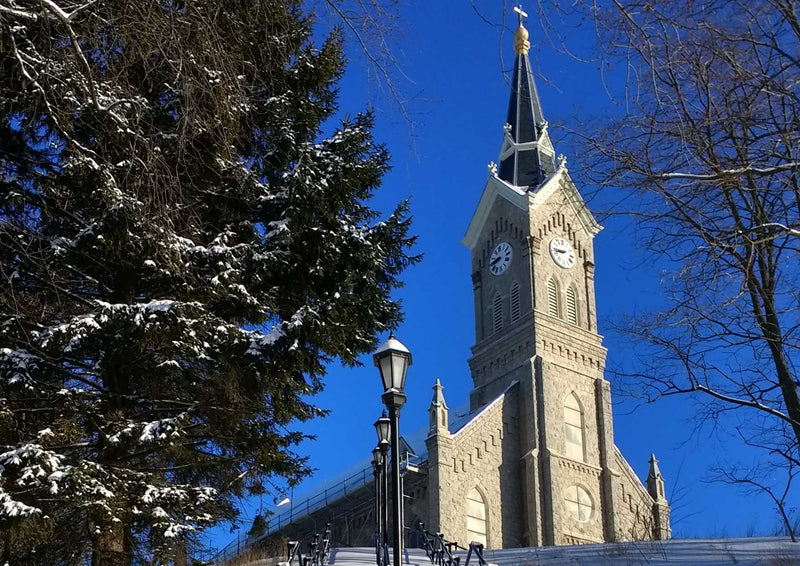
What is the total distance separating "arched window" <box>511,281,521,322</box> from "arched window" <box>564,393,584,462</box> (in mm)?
4649

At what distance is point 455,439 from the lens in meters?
44.6

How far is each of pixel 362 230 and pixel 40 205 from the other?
4.58m

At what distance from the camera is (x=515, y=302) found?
50656mm

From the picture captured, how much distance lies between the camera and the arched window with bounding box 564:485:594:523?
4500 centimetres

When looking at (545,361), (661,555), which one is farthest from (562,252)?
(661,555)

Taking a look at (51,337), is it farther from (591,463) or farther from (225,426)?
(591,463)

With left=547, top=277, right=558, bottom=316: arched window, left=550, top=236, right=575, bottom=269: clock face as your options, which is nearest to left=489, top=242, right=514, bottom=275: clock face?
left=550, top=236, right=575, bottom=269: clock face

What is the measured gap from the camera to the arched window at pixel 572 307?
51.0 metres

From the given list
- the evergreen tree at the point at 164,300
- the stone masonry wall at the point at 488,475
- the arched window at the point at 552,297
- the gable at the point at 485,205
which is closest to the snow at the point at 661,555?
the evergreen tree at the point at 164,300

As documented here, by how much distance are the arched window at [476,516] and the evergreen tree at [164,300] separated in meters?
29.2

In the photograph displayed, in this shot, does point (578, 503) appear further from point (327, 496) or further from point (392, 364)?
point (392, 364)

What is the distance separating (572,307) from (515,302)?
2.99 m

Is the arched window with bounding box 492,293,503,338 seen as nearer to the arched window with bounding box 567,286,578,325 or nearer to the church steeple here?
the arched window with bounding box 567,286,578,325

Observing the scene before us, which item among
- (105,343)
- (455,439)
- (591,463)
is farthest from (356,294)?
(591,463)
